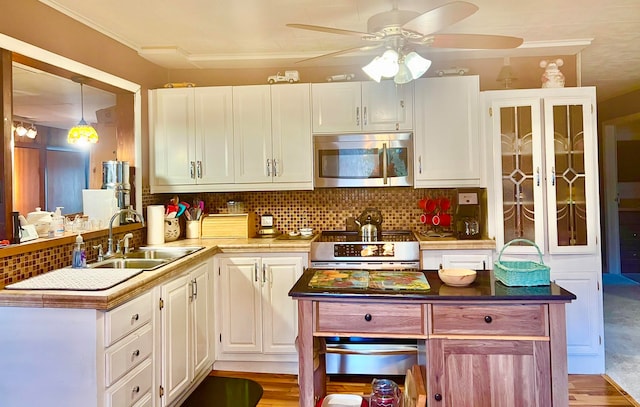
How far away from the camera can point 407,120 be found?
3229 millimetres

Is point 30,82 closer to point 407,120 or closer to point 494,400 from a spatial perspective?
point 407,120

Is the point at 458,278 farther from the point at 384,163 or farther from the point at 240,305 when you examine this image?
the point at 240,305

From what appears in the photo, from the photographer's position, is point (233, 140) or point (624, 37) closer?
point (624, 37)

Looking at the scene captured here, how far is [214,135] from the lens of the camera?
3.39m

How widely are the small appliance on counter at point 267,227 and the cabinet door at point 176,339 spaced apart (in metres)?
1.07

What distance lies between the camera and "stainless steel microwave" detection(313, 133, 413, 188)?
325cm

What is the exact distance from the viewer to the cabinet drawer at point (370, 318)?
1769mm

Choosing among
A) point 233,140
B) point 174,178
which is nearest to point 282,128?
point 233,140

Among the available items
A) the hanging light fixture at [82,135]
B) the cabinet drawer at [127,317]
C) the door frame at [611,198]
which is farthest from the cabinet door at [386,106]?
the door frame at [611,198]

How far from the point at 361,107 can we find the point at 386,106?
0.63 ft

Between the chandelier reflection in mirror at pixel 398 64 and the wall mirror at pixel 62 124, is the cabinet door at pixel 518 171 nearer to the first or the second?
the chandelier reflection in mirror at pixel 398 64

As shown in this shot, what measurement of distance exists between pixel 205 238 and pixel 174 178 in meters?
0.55

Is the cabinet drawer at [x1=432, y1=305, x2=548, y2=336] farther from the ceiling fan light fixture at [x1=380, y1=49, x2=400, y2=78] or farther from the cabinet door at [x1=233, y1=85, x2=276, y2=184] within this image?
the cabinet door at [x1=233, y1=85, x2=276, y2=184]

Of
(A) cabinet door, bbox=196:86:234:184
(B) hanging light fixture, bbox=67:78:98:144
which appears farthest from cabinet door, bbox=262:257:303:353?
(B) hanging light fixture, bbox=67:78:98:144
